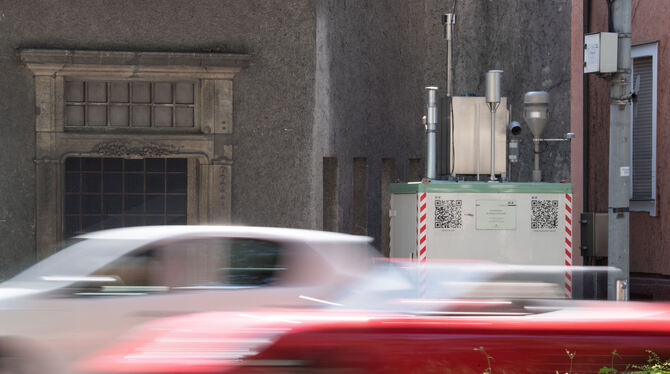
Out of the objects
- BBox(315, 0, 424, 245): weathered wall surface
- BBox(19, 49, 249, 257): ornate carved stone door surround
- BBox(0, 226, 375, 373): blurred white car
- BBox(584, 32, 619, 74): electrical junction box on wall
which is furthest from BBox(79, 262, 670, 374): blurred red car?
BBox(315, 0, 424, 245): weathered wall surface

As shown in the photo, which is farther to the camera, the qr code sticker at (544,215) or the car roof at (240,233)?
the qr code sticker at (544,215)

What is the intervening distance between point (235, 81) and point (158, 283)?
8.70 m

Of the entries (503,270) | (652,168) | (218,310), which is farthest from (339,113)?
(218,310)

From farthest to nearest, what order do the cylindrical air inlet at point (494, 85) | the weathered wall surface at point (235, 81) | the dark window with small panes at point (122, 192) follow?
1. the dark window with small panes at point (122, 192)
2. the weathered wall surface at point (235, 81)
3. the cylindrical air inlet at point (494, 85)

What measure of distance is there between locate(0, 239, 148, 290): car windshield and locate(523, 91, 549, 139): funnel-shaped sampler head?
863 centimetres

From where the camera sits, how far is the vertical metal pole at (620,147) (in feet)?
36.8

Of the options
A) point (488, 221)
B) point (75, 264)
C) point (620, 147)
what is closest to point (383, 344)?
point (75, 264)

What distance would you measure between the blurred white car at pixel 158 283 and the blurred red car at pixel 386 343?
330 millimetres

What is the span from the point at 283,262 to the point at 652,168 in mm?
9464

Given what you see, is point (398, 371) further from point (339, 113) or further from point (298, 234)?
point (339, 113)

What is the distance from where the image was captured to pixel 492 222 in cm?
1301

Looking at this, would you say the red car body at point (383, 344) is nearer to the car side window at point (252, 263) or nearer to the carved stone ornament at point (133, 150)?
the car side window at point (252, 263)

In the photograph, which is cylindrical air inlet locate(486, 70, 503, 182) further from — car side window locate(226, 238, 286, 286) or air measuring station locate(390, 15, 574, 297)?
car side window locate(226, 238, 286, 286)

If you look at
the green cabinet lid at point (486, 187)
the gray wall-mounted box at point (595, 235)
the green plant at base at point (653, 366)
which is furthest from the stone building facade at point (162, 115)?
the green plant at base at point (653, 366)
